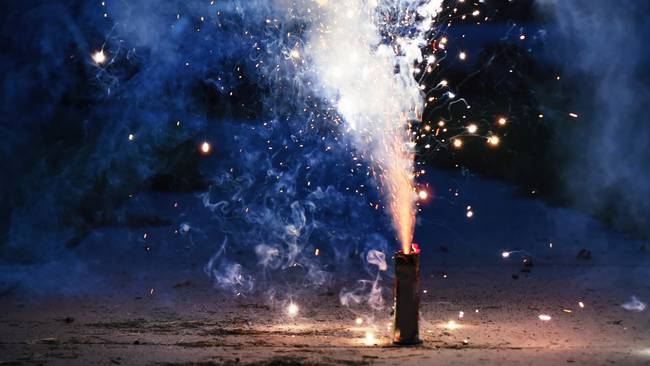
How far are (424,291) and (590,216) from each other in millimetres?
6512

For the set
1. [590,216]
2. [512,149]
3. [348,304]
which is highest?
[512,149]

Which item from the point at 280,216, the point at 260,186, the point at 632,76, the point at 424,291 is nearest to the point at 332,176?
the point at 260,186

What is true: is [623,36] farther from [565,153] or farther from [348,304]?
[348,304]

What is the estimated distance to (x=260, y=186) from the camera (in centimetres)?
1666

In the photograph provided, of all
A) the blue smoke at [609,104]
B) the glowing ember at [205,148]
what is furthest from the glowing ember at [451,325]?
the glowing ember at [205,148]

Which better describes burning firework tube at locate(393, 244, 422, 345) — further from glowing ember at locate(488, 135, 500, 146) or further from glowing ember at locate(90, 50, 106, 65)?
glowing ember at locate(488, 135, 500, 146)

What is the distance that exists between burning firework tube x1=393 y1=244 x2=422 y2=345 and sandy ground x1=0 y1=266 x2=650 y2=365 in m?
0.19

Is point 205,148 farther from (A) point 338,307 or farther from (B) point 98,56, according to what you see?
(A) point 338,307

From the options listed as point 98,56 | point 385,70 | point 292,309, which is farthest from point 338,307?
point 98,56

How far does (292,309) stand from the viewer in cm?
898

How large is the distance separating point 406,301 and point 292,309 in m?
2.14

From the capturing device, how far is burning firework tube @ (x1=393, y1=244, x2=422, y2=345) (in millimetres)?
7141

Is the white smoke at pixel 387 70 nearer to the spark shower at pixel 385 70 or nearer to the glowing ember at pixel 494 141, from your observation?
the spark shower at pixel 385 70

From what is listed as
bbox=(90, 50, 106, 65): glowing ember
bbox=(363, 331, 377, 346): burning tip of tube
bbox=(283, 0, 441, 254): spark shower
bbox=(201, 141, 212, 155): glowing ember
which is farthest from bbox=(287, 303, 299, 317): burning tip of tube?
bbox=(201, 141, 212, 155): glowing ember
